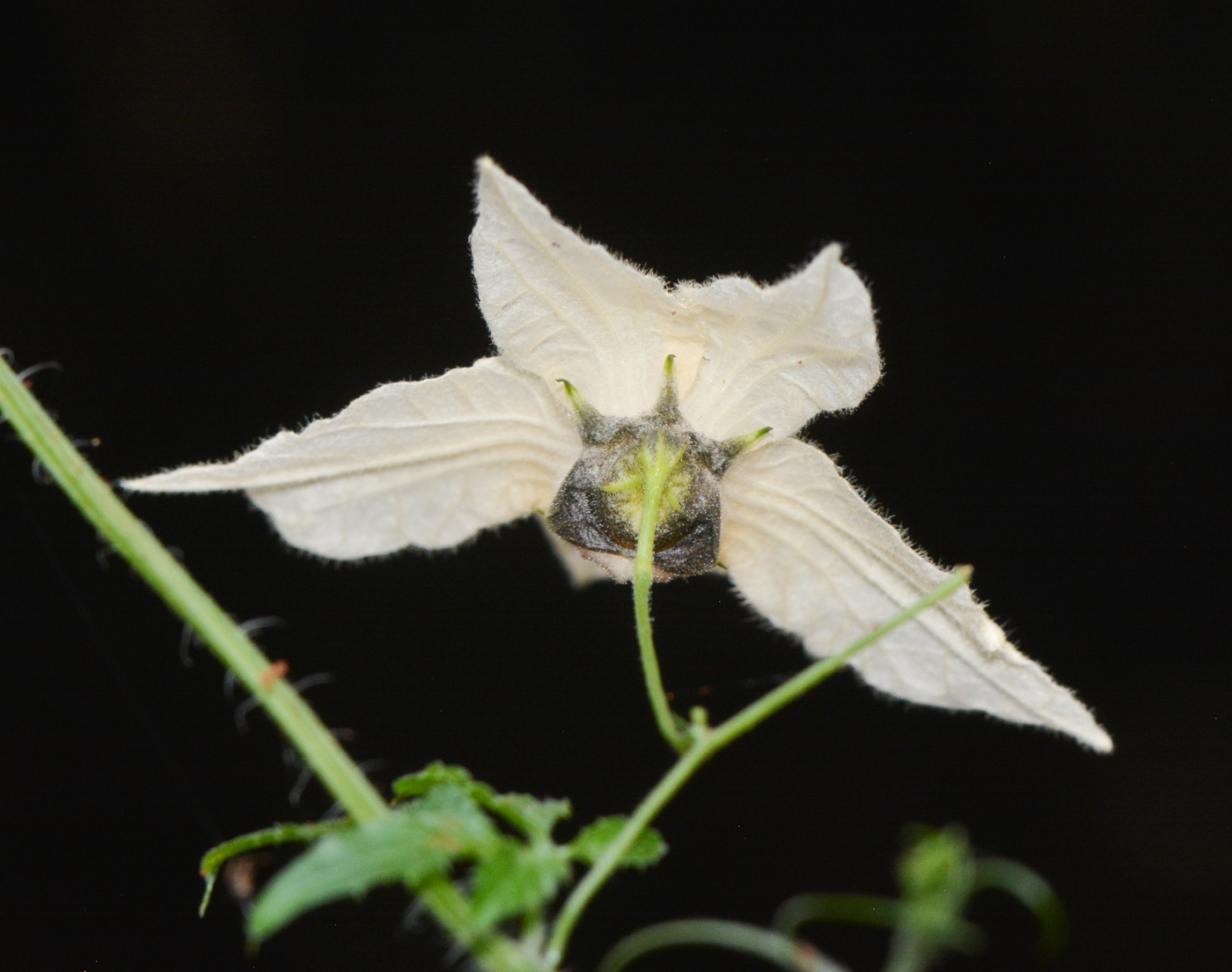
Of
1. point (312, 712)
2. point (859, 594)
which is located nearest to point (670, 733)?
point (312, 712)

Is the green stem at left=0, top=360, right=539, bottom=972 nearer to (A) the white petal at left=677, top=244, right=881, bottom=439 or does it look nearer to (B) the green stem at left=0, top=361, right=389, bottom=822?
(B) the green stem at left=0, top=361, right=389, bottom=822

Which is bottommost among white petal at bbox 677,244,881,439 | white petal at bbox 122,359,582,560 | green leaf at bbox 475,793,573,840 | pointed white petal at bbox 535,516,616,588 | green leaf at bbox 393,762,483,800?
green leaf at bbox 475,793,573,840

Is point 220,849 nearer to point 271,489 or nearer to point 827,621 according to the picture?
point 271,489

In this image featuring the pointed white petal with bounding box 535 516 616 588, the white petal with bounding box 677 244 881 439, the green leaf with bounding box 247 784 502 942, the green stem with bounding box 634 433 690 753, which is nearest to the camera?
the green leaf with bounding box 247 784 502 942

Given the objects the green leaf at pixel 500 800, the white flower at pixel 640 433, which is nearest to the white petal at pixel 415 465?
the white flower at pixel 640 433

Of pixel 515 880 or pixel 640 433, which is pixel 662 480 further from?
pixel 515 880

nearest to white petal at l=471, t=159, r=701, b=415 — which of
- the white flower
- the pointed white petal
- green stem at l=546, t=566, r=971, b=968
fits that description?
the white flower
